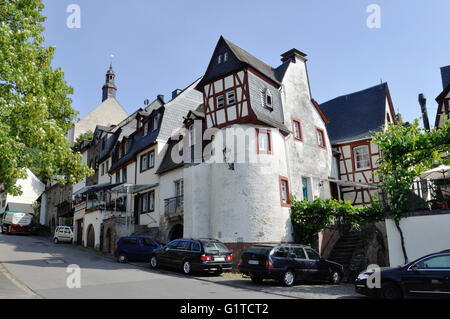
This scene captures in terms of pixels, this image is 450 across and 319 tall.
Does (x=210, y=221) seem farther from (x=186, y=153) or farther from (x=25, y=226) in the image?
(x=25, y=226)

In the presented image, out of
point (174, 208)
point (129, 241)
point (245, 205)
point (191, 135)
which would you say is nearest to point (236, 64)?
point (191, 135)

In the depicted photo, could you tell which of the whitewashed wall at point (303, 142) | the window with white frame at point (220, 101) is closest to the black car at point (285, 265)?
the whitewashed wall at point (303, 142)

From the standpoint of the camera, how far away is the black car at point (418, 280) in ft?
32.7

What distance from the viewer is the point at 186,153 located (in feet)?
79.6

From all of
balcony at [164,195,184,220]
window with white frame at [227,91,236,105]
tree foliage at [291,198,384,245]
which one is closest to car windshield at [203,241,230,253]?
tree foliage at [291,198,384,245]

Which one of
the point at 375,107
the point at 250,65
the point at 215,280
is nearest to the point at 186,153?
the point at 250,65

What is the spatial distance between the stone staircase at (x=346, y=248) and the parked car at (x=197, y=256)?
231 inches

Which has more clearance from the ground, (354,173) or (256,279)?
(354,173)

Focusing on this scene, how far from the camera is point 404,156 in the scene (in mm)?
15656

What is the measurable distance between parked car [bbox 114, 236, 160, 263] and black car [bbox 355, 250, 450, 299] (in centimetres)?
1263

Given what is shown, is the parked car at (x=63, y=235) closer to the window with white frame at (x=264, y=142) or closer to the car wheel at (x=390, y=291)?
the window with white frame at (x=264, y=142)

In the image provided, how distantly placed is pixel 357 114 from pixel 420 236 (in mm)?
17688

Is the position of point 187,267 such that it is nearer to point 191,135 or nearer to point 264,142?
point 264,142

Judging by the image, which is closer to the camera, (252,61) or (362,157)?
(252,61)
